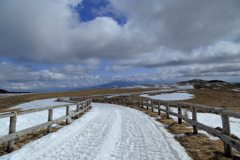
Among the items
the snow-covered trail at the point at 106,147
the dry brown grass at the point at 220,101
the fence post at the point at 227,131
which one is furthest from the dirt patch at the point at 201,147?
the dry brown grass at the point at 220,101

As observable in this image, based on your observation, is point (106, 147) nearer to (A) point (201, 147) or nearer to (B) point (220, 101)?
(A) point (201, 147)

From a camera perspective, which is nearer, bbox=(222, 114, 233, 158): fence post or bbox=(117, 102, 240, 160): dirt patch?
bbox=(222, 114, 233, 158): fence post

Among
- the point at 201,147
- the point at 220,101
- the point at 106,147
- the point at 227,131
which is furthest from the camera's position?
the point at 220,101

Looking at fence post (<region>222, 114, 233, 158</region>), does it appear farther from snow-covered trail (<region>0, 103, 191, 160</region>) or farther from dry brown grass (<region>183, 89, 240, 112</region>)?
dry brown grass (<region>183, 89, 240, 112</region>)

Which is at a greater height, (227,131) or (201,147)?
(227,131)

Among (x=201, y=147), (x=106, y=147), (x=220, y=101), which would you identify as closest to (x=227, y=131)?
(x=201, y=147)

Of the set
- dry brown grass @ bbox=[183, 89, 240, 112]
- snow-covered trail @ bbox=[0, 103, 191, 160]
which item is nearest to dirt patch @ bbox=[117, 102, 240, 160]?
snow-covered trail @ bbox=[0, 103, 191, 160]

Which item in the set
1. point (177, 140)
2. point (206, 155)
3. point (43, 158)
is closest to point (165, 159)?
point (206, 155)

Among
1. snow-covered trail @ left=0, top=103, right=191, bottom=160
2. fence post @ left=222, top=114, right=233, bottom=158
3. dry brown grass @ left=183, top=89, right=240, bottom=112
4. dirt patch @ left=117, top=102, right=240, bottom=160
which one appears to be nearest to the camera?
fence post @ left=222, top=114, right=233, bottom=158

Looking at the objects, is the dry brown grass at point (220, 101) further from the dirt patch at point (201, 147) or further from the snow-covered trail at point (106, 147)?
the snow-covered trail at point (106, 147)

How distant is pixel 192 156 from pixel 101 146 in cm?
306

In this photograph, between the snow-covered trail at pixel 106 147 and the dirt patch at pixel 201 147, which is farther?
the snow-covered trail at pixel 106 147

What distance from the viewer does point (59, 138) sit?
6.91m

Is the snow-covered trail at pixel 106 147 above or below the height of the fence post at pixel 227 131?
below
